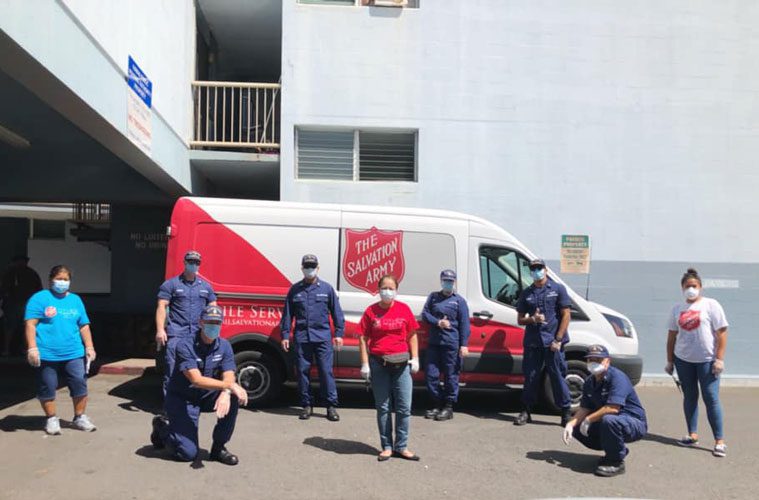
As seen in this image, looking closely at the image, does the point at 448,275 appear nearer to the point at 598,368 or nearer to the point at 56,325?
the point at 598,368

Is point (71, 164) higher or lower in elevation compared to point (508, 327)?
higher

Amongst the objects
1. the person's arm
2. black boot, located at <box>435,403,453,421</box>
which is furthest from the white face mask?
the person's arm

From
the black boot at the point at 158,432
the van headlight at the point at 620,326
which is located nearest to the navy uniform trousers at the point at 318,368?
the black boot at the point at 158,432

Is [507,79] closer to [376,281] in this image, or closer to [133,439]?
[376,281]

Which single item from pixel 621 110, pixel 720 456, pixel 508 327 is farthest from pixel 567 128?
pixel 720 456

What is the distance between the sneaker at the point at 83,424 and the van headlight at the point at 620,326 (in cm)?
585

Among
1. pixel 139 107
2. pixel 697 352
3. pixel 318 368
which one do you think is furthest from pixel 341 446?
pixel 139 107

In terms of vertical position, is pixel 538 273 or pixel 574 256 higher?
pixel 574 256

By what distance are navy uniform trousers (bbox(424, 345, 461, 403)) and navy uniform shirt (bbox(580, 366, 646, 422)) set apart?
1707 millimetres

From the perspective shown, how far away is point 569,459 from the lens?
6.02m

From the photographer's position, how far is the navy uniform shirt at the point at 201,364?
18.0 ft

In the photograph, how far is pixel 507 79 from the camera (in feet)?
35.3

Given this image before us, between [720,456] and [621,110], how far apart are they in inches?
249

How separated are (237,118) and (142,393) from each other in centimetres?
579
